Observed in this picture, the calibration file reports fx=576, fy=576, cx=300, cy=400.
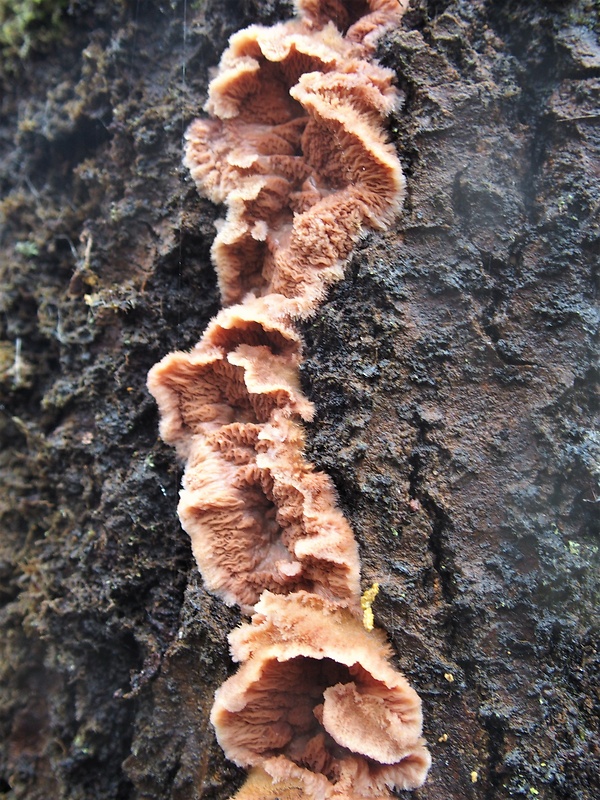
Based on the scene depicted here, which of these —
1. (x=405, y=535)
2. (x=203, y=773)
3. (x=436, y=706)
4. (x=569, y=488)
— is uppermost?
(x=569, y=488)

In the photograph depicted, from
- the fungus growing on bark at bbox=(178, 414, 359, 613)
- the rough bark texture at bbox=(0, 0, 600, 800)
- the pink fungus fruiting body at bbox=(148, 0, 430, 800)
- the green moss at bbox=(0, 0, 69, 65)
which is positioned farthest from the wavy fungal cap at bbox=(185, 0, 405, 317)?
the green moss at bbox=(0, 0, 69, 65)

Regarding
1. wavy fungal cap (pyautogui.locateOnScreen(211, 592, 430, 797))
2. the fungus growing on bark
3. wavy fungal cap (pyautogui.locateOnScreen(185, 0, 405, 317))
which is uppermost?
wavy fungal cap (pyautogui.locateOnScreen(185, 0, 405, 317))

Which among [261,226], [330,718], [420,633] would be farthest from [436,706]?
[261,226]

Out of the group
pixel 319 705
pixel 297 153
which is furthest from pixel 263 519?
pixel 297 153

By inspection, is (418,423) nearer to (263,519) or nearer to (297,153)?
(263,519)

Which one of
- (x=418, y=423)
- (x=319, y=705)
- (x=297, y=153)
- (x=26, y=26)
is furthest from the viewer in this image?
(x=26, y=26)

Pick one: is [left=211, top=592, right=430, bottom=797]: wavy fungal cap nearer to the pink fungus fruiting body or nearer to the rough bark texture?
the pink fungus fruiting body

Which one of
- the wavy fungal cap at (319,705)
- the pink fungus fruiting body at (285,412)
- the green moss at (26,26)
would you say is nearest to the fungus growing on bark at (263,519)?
the pink fungus fruiting body at (285,412)

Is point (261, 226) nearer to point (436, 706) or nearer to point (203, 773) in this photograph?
point (436, 706)
